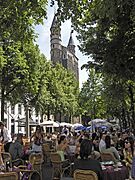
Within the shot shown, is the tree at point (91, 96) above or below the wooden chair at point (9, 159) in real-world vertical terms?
above

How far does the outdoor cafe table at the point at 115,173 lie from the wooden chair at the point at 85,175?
2.32 meters

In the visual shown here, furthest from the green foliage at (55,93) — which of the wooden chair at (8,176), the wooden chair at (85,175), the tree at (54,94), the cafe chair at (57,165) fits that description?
the wooden chair at (85,175)

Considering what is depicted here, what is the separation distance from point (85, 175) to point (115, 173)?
2729 millimetres

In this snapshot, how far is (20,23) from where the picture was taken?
42.3 feet

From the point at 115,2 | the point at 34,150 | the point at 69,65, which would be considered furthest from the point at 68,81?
the point at 69,65

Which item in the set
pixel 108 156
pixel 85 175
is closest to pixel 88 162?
pixel 85 175

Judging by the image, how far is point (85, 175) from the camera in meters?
6.79

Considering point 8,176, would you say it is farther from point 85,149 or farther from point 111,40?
point 111,40

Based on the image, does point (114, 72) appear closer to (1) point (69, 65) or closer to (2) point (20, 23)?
(2) point (20, 23)

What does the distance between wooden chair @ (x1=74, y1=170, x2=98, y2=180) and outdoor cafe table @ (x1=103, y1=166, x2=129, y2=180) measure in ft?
7.61

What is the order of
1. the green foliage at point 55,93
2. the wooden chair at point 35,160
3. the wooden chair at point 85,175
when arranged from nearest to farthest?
the wooden chair at point 85,175, the wooden chair at point 35,160, the green foliage at point 55,93

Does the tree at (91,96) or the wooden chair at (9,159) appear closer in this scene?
the wooden chair at (9,159)

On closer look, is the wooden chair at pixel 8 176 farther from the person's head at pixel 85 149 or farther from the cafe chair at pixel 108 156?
the cafe chair at pixel 108 156

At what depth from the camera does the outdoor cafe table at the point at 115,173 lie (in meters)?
9.21
